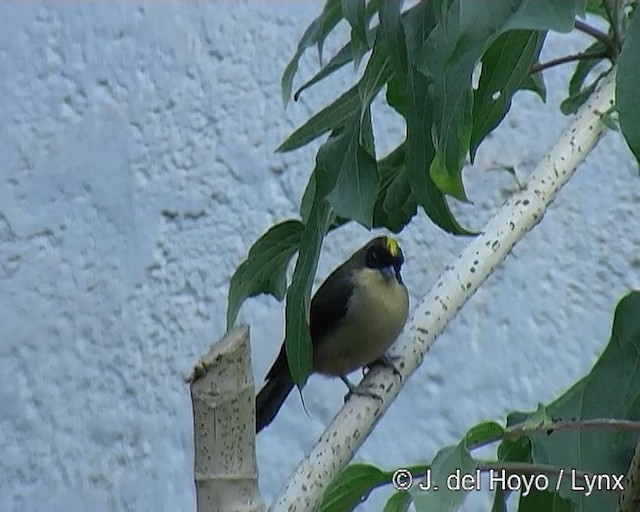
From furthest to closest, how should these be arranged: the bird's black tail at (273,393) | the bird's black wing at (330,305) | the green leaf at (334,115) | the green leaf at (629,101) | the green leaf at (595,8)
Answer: the bird's black wing at (330,305), the bird's black tail at (273,393), the green leaf at (595,8), the green leaf at (334,115), the green leaf at (629,101)

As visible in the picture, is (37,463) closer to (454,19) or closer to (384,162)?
(384,162)

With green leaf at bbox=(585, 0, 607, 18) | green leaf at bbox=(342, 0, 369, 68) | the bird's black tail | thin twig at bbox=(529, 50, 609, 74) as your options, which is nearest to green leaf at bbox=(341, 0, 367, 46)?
green leaf at bbox=(342, 0, 369, 68)

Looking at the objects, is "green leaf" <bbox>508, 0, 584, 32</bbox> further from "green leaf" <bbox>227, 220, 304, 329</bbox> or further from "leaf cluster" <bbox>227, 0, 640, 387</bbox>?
"green leaf" <bbox>227, 220, 304, 329</bbox>

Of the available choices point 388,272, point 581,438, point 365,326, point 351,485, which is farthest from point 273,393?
point 581,438

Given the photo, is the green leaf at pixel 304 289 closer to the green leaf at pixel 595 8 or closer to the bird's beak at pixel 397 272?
the green leaf at pixel 595 8

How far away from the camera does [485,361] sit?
1.41 m

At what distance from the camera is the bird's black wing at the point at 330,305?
3.86 feet

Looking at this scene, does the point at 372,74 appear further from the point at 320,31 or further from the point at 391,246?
the point at 391,246

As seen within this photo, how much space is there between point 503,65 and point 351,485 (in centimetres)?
29

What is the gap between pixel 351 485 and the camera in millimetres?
679

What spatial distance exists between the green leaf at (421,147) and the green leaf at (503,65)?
35 millimetres

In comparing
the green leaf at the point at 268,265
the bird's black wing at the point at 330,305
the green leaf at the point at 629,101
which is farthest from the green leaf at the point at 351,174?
the bird's black wing at the point at 330,305

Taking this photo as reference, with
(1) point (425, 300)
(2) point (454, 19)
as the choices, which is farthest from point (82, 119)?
(2) point (454, 19)

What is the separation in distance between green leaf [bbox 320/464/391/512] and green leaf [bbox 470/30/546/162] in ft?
0.72
